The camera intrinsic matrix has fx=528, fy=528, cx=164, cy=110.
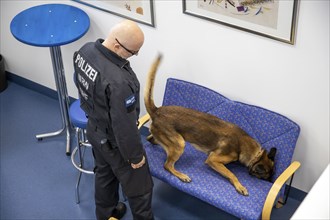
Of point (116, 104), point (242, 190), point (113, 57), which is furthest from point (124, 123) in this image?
point (242, 190)

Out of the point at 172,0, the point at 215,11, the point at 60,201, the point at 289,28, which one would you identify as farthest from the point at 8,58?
the point at 289,28

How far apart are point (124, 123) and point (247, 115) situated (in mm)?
1201

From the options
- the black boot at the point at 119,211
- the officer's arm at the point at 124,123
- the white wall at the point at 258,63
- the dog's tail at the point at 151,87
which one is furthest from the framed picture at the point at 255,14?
the black boot at the point at 119,211

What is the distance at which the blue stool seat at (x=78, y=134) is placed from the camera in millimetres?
4239

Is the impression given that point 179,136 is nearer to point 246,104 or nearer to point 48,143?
point 246,104

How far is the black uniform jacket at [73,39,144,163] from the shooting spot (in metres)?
3.31

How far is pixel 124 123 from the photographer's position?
3.38m

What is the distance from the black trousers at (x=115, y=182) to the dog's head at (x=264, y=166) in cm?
81

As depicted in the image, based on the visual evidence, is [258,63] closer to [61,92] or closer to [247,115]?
[247,115]

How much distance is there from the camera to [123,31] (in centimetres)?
329

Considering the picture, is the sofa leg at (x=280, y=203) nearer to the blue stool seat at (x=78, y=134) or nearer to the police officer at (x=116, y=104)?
the police officer at (x=116, y=104)

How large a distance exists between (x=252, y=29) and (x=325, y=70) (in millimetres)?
595

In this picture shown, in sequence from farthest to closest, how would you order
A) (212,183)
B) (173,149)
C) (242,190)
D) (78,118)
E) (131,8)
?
(131,8)
(78,118)
(173,149)
(212,183)
(242,190)

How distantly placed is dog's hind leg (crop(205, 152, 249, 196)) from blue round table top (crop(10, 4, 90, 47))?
1.55 m
